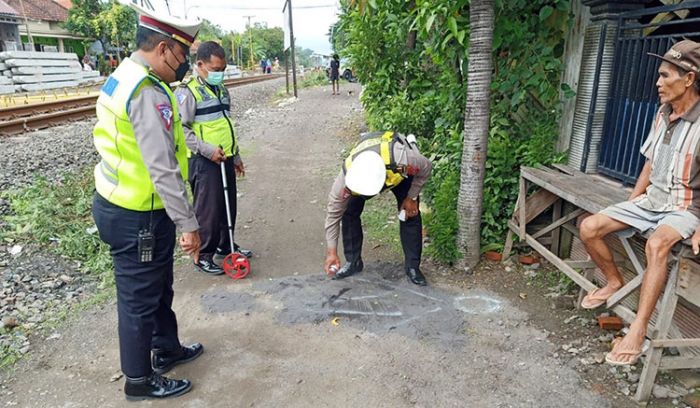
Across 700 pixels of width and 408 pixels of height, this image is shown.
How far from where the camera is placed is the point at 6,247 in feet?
15.9

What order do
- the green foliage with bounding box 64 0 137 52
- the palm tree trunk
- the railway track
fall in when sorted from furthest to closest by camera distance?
1. the green foliage with bounding box 64 0 137 52
2. the railway track
3. the palm tree trunk

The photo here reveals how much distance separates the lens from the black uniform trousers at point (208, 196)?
4316 mm

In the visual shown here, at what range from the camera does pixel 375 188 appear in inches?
127

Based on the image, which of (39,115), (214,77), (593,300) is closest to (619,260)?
(593,300)

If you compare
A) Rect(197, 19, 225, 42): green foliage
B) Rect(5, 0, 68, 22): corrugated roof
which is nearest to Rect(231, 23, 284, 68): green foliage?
Rect(197, 19, 225, 42): green foliage

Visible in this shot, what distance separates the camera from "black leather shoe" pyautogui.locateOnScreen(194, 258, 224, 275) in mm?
4422

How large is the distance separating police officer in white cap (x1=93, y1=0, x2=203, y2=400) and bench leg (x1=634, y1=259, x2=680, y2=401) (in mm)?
2566

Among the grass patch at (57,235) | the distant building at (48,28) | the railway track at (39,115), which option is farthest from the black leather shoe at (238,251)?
the distant building at (48,28)

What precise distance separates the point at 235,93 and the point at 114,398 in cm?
2193

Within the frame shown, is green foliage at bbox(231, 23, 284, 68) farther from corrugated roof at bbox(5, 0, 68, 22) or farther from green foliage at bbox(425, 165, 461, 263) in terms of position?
green foliage at bbox(425, 165, 461, 263)

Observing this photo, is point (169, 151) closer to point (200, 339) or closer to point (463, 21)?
point (200, 339)

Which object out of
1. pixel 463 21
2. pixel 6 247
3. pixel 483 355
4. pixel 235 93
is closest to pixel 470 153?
pixel 463 21

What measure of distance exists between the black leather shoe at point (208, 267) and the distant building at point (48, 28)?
35.9 metres

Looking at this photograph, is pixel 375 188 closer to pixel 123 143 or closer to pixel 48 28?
pixel 123 143
